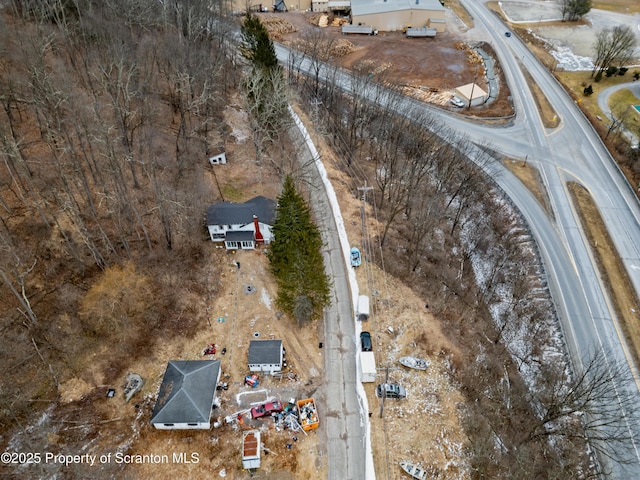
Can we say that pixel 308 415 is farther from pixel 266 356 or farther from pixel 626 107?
pixel 626 107

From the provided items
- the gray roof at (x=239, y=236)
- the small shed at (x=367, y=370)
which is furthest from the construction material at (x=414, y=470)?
the gray roof at (x=239, y=236)

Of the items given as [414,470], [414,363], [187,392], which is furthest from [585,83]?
[187,392]

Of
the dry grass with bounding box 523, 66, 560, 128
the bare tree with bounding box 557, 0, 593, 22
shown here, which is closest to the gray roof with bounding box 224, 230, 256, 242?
the dry grass with bounding box 523, 66, 560, 128

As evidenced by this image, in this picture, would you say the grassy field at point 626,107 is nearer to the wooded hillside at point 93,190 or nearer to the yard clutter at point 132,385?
the wooded hillside at point 93,190

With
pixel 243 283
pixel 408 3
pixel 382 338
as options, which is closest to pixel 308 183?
pixel 243 283

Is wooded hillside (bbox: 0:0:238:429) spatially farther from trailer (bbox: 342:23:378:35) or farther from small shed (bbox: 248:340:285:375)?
trailer (bbox: 342:23:378:35)
